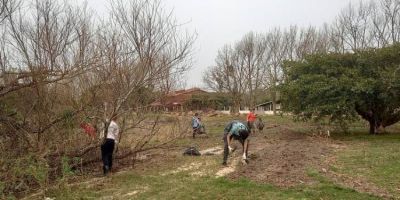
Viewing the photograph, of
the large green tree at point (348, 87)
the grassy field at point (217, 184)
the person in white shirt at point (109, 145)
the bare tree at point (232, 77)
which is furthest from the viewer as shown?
the bare tree at point (232, 77)

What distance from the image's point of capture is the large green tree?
21812 mm

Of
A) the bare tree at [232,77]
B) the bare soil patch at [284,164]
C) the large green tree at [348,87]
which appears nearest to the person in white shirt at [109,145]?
the bare soil patch at [284,164]

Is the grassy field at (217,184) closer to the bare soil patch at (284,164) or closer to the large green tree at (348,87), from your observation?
the bare soil patch at (284,164)

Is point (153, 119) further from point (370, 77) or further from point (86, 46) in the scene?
point (370, 77)

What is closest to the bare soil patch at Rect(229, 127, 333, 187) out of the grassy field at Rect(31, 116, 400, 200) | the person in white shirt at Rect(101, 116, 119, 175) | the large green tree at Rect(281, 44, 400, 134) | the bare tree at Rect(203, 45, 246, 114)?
the grassy field at Rect(31, 116, 400, 200)

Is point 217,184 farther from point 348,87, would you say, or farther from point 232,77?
point 232,77

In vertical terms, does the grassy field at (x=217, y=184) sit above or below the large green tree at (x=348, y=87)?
below

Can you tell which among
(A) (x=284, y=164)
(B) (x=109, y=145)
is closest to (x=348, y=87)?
(A) (x=284, y=164)

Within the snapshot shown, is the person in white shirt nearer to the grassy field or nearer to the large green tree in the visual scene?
the grassy field

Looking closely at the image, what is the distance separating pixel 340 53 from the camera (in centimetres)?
2458

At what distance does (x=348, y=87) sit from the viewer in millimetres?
22031

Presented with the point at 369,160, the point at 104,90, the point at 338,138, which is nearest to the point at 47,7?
the point at 104,90

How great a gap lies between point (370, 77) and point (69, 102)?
15.2 meters

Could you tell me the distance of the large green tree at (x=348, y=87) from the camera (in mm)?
21812
